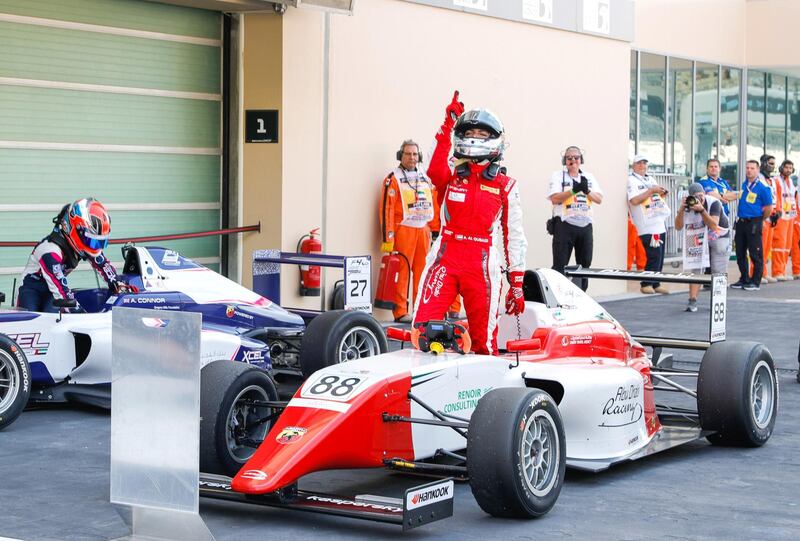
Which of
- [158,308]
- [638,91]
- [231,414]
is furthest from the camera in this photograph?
[638,91]

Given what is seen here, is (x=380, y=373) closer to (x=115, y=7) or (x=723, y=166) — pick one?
(x=115, y=7)

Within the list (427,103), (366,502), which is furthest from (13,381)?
(427,103)

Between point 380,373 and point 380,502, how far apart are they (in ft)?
2.85

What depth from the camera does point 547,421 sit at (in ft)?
23.1

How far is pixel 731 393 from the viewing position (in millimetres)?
8547

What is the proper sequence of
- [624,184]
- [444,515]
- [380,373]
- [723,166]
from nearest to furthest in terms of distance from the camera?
[444,515] → [380,373] → [624,184] → [723,166]

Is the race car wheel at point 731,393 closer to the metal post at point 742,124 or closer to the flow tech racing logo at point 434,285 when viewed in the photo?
the flow tech racing logo at point 434,285

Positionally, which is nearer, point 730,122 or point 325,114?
point 325,114

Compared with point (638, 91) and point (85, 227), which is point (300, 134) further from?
point (638, 91)

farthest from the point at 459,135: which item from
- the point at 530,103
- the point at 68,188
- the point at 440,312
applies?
the point at 530,103

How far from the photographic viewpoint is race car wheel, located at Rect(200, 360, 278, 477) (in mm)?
7109

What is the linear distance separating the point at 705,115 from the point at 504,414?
66.4ft

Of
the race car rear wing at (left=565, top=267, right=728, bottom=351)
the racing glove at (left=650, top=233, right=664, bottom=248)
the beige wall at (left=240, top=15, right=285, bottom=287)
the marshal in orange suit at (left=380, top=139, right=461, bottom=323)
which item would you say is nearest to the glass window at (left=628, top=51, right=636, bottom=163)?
the racing glove at (left=650, top=233, right=664, bottom=248)

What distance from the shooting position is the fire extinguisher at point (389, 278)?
51.8 ft
